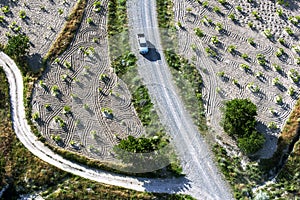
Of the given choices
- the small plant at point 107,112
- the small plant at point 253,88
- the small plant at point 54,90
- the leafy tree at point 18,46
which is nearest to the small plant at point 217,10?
the small plant at point 253,88

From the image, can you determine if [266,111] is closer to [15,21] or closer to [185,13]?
[185,13]

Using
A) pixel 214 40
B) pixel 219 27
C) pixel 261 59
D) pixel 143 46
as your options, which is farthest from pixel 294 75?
pixel 143 46

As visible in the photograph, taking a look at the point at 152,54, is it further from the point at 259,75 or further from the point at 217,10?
the point at 259,75

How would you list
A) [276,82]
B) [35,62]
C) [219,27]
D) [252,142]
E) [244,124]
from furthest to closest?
[219,27]
[35,62]
[276,82]
[244,124]
[252,142]

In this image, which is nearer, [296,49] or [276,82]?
[276,82]

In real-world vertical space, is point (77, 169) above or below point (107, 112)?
below

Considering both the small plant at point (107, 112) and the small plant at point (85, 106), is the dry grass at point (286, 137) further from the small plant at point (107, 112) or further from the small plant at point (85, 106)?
the small plant at point (85, 106)

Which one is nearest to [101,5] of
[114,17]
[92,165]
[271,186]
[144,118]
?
[114,17]
